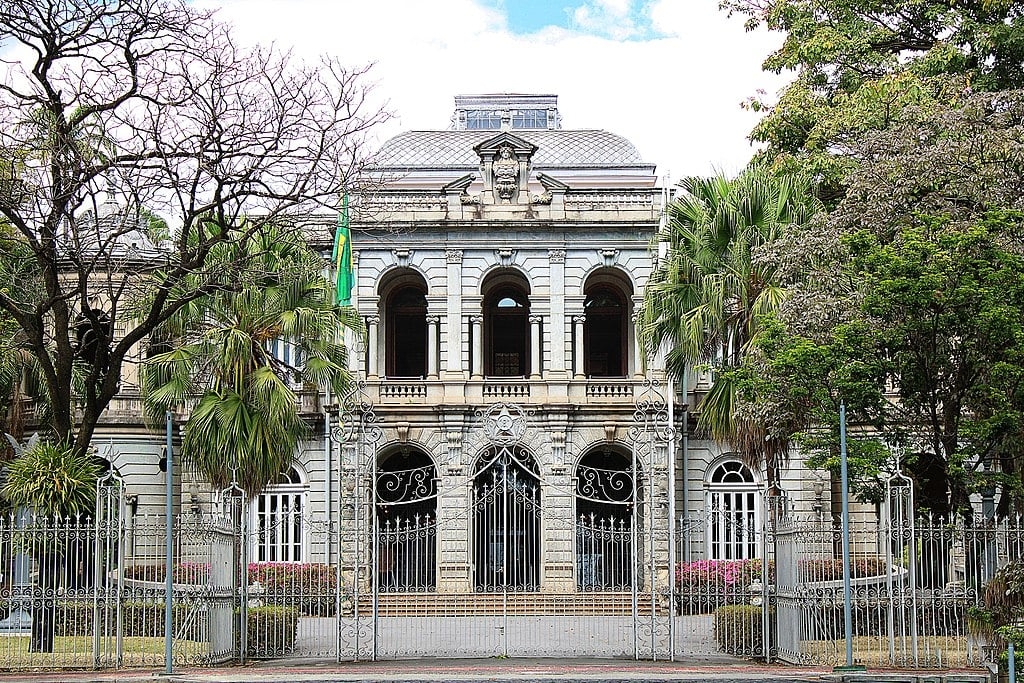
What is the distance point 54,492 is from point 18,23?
6707 mm

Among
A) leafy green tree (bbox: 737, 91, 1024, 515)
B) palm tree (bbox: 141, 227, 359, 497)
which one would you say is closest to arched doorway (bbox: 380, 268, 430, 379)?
palm tree (bbox: 141, 227, 359, 497)

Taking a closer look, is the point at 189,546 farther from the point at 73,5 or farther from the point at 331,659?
the point at 73,5

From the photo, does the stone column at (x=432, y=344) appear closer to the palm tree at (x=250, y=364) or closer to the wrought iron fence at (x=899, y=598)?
the palm tree at (x=250, y=364)

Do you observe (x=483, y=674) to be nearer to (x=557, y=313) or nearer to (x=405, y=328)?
(x=557, y=313)

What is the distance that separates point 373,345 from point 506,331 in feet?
12.9

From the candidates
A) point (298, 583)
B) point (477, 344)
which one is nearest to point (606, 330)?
point (477, 344)

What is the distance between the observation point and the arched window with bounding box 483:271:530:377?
37.7 metres

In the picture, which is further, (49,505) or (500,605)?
(500,605)

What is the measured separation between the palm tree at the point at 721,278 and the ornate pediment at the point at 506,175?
618cm

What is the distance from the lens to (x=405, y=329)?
3819 centimetres

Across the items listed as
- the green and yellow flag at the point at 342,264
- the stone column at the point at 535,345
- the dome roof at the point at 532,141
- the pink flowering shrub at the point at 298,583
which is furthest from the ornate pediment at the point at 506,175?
the pink flowering shrub at the point at 298,583

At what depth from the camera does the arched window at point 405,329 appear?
3738 cm

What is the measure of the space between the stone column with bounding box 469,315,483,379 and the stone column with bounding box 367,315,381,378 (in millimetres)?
2345

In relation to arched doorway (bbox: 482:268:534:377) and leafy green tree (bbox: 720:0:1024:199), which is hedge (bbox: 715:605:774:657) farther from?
arched doorway (bbox: 482:268:534:377)
